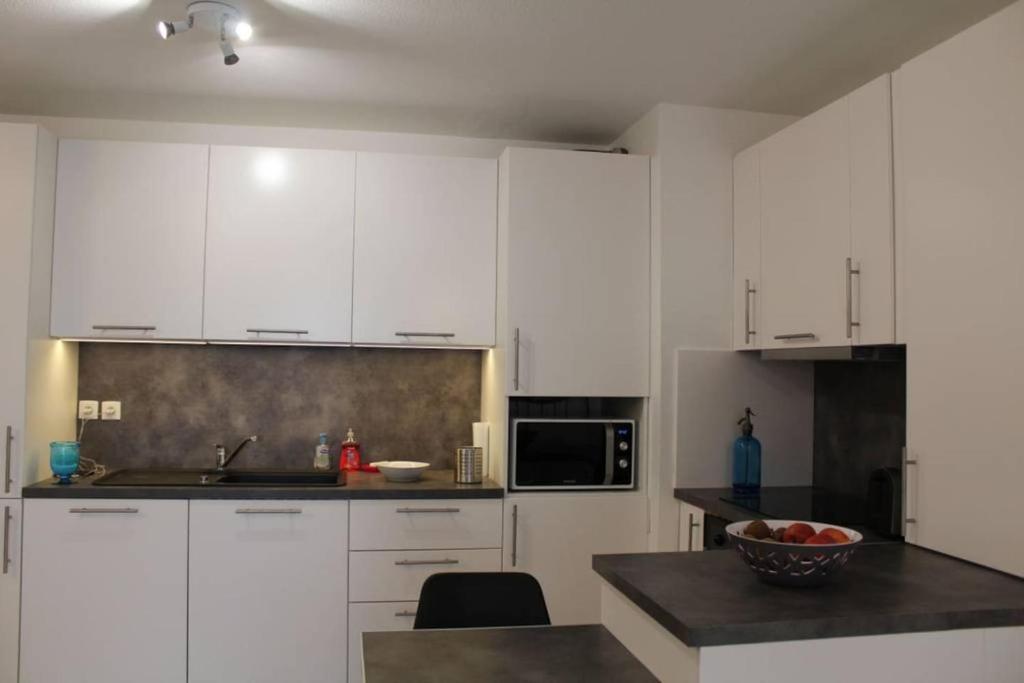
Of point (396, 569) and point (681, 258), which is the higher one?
point (681, 258)

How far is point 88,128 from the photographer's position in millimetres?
3838

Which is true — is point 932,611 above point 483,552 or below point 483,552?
above

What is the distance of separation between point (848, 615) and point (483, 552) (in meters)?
1.96

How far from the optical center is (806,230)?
303 centimetres

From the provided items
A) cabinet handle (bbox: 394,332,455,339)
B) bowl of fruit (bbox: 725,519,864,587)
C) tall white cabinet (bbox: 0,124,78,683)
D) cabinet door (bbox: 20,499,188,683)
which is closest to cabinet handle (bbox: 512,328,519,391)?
cabinet handle (bbox: 394,332,455,339)

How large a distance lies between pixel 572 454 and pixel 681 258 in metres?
0.94

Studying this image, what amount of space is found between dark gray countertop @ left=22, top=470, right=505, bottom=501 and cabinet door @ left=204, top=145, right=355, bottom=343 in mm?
644

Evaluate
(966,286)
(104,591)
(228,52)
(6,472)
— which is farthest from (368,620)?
(966,286)

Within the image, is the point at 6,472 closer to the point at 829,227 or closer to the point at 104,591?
the point at 104,591

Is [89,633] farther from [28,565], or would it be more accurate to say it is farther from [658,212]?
[658,212]

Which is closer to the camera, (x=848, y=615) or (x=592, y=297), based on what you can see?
(x=848, y=615)

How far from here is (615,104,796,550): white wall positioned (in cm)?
355

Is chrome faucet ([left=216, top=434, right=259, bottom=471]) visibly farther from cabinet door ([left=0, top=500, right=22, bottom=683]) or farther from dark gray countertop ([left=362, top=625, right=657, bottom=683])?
dark gray countertop ([left=362, top=625, right=657, bottom=683])

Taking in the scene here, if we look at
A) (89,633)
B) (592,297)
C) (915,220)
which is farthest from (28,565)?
(915,220)
